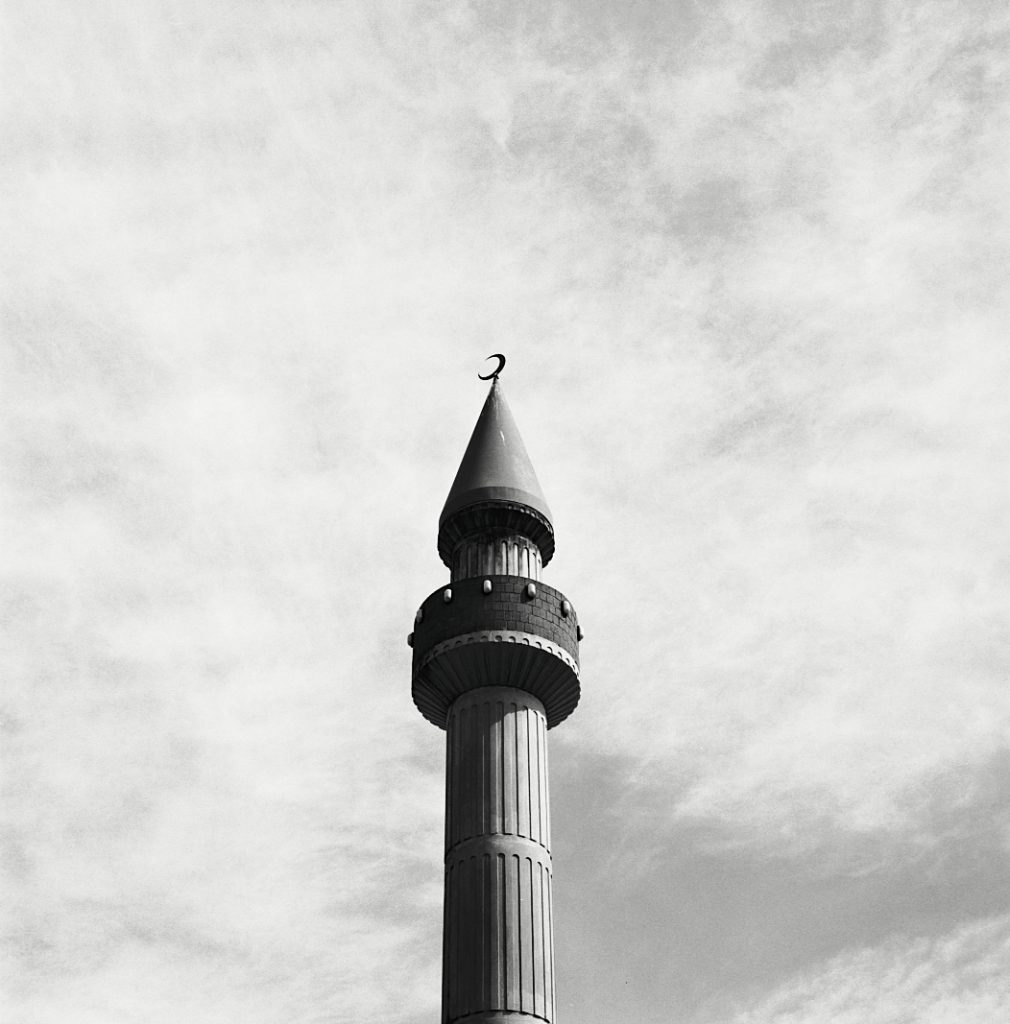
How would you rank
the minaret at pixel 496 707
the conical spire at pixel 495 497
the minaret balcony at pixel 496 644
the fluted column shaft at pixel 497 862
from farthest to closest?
the conical spire at pixel 495 497 → the minaret balcony at pixel 496 644 → the minaret at pixel 496 707 → the fluted column shaft at pixel 497 862

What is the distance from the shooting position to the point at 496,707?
47.7 meters

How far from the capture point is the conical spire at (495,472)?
171ft

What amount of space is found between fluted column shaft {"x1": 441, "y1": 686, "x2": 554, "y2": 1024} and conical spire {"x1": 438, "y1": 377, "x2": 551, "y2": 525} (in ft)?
26.0

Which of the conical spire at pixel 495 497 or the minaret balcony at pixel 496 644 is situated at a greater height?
the conical spire at pixel 495 497

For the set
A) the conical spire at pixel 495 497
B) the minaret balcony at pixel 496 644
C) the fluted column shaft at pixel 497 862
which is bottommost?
the fluted column shaft at pixel 497 862

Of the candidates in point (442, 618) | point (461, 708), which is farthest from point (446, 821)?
point (442, 618)

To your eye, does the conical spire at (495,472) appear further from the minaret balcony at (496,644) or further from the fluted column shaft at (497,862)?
the fluted column shaft at (497,862)

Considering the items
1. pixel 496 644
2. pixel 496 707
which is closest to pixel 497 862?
pixel 496 707

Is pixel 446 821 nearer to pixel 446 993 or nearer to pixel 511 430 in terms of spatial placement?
pixel 446 993

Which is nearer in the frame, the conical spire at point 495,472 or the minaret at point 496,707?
the minaret at point 496,707

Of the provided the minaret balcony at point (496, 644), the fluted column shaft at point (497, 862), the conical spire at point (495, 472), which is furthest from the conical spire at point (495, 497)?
the fluted column shaft at point (497, 862)

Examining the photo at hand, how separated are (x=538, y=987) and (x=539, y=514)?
1813cm

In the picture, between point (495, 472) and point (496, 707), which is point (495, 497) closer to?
point (495, 472)

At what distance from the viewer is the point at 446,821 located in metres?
46.5
